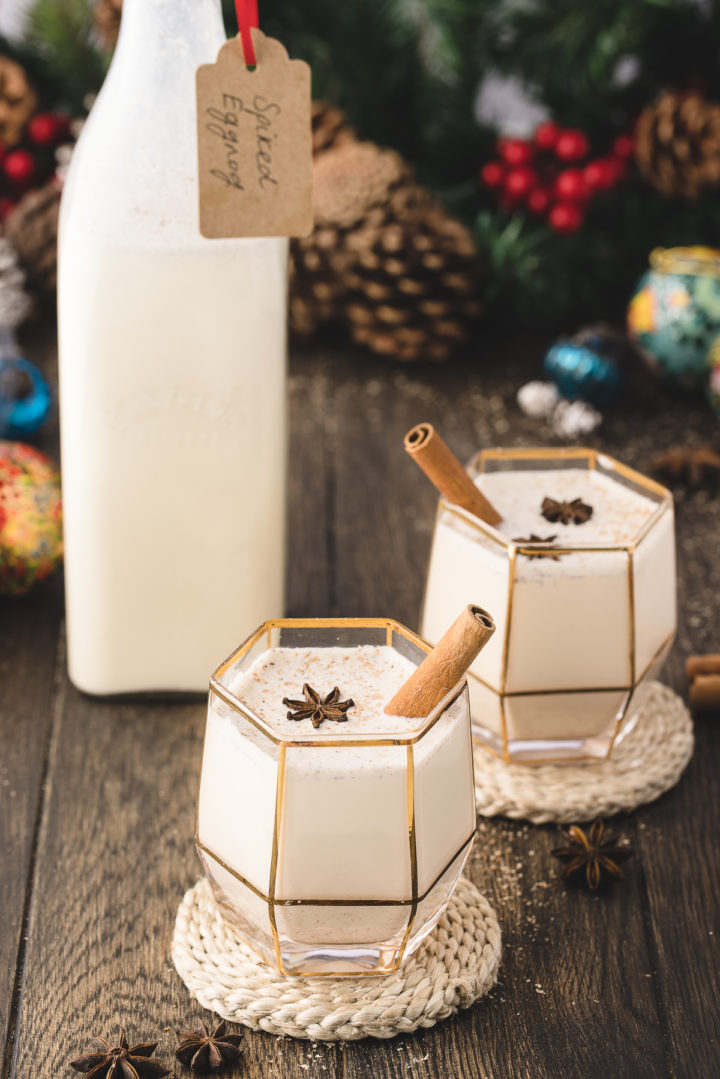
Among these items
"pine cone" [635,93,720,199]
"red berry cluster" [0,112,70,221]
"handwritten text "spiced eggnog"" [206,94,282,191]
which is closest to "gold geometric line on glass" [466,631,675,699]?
"handwritten text "spiced eggnog"" [206,94,282,191]

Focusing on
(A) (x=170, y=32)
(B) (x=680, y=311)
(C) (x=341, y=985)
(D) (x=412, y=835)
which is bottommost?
(C) (x=341, y=985)

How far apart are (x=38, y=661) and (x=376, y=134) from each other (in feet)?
2.95

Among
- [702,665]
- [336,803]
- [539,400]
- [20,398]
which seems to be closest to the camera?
[336,803]

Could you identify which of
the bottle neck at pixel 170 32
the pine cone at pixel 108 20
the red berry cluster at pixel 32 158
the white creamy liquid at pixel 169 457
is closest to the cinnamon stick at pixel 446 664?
the white creamy liquid at pixel 169 457

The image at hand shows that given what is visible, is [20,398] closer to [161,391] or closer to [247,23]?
[161,391]

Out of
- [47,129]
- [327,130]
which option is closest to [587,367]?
[327,130]

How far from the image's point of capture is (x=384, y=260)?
1.47m

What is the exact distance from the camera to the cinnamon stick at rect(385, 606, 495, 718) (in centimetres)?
67

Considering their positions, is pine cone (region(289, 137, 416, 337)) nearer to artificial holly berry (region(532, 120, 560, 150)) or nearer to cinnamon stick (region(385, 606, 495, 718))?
artificial holly berry (region(532, 120, 560, 150))

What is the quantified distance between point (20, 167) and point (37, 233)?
0.13m

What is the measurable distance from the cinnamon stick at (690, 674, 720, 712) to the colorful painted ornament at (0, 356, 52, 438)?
0.74 metres

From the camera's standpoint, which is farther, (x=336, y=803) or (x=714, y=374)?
(x=714, y=374)

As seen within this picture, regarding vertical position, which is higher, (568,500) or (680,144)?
(680,144)

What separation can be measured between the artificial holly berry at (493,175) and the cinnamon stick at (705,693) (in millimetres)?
845
